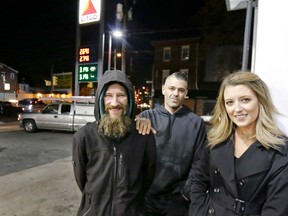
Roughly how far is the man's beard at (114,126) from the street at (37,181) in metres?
2.91

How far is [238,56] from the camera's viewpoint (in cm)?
2756

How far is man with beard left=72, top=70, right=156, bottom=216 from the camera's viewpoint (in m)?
1.87

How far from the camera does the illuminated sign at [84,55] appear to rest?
45.5ft

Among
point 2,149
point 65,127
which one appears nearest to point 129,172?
point 2,149

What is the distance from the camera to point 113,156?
6.26ft

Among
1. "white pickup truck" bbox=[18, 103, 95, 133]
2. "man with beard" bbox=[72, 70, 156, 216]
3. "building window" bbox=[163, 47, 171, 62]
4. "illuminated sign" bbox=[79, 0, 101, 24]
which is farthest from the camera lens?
"building window" bbox=[163, 47, 171, 62]

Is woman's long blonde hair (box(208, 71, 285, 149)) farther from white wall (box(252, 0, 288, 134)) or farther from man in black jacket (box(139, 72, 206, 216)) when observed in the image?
man in black jacket (box(139, 72, 206, 216))

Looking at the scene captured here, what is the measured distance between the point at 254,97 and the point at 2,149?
9827 mm

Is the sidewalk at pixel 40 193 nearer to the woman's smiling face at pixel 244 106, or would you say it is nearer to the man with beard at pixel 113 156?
the man with beard at pixel 113 156

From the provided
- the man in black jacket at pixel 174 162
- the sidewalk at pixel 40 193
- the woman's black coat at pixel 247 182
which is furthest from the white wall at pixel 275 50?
the sidewalk at pixel 40 193

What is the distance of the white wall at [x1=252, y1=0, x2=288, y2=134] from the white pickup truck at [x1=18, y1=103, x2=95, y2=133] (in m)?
11.4

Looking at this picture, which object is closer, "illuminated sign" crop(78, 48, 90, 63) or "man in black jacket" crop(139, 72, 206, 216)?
"man in black jacket" crop(139, 72, 206, 216)

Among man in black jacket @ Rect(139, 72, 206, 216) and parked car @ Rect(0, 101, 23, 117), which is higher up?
man in black jacket @ Rect(139, 72, 206, 216)

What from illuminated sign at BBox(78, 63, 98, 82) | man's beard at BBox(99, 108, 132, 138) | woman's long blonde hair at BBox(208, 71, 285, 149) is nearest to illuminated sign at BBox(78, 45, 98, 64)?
illuminated sign at BBox(78, 63, 98, 82)
